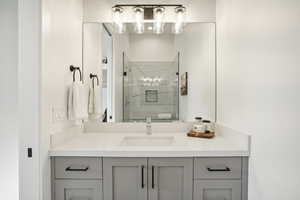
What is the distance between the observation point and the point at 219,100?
2.13m

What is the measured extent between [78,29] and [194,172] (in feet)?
5.60

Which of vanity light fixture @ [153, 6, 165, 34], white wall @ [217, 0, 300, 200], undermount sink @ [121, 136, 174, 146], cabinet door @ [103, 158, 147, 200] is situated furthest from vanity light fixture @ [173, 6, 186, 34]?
cabinet door @ [103, 158, 147, 200]

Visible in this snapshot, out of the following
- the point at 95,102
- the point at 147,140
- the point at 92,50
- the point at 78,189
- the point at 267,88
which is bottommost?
the point at 78,189

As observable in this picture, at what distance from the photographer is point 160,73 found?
2.21 m

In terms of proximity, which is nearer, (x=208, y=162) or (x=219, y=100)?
(x=208, y=162)

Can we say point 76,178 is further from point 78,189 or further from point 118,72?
point 118,72

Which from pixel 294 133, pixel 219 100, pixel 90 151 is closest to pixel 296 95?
pixel 294 133

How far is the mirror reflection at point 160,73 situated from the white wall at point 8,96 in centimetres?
65

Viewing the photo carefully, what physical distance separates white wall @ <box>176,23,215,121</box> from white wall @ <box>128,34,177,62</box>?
96mm

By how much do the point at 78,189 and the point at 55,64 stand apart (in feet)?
3.07

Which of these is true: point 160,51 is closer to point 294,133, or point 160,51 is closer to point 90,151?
→ point 90,151

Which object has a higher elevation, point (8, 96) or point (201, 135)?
point (8, 96)

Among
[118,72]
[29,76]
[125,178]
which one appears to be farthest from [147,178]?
[118,72]

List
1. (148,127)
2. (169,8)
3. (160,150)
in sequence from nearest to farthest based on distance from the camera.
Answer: (160,150) → (148,127) → (169,8)
